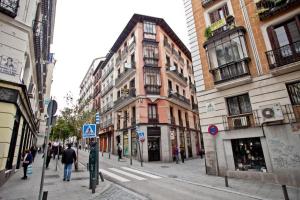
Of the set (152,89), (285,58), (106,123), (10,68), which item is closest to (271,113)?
(285,58)

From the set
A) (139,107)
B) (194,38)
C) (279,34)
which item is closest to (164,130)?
(139,107)

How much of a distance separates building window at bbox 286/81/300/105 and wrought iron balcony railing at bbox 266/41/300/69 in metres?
1.16

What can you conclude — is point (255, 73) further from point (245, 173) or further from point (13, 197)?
point (13, 197)

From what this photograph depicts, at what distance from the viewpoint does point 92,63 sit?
45.4 meters

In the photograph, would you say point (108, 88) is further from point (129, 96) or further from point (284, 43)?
point (284, 43)

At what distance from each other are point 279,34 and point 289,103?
391cm

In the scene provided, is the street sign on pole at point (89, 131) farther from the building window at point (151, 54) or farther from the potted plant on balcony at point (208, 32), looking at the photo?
the building window at point (151, 54)

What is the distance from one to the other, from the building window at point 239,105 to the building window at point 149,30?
50.6 feet

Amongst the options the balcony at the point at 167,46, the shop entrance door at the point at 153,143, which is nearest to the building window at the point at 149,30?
the balcony at the point at 167,46

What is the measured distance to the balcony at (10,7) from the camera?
24.9 feet

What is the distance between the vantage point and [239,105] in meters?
10.8

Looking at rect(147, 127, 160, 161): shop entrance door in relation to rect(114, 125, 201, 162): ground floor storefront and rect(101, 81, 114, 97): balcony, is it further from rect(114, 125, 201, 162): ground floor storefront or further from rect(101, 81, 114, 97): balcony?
rect(101, 81, 114, 97): balcony

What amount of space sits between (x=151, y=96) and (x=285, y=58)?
13.9m

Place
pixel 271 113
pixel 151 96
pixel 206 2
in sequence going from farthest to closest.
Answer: pixel 151 96, pixel 206 2, pixel 271 113
